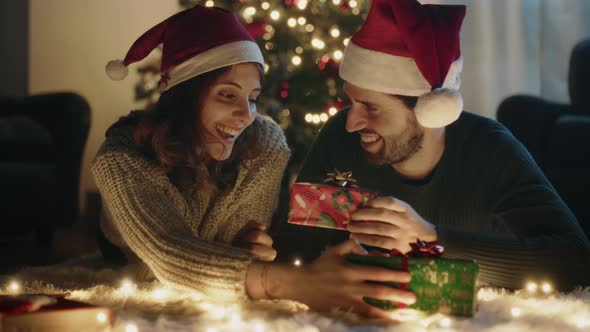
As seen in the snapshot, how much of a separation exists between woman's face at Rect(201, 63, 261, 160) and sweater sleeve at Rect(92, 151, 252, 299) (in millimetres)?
148

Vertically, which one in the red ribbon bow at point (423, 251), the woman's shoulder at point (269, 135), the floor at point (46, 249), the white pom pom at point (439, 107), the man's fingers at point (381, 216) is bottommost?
the floor at point (46, 249)

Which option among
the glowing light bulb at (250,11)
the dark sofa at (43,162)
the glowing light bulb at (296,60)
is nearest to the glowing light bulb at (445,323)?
the glowing light bulb at (296,60)

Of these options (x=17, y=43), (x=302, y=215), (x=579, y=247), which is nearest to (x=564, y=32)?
(x=579, y=247)

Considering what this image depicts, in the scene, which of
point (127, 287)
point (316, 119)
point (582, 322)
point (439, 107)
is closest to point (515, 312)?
point (582, 322)

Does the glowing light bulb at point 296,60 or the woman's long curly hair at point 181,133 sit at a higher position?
the glowing light bulb at point 296,60

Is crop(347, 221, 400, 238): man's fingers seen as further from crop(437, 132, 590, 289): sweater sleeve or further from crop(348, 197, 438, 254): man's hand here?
crop(437, 132, 590, 289): sweater sleeve

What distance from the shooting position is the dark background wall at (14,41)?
444cm

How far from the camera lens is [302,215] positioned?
4.80ft

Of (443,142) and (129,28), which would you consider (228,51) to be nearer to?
(443,142)

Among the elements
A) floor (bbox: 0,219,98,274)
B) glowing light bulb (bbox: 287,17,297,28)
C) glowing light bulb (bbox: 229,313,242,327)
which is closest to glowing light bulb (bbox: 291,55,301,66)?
glowing light bulb (bbox: 287,17,297,28)

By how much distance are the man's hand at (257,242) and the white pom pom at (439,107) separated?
42 centimetres

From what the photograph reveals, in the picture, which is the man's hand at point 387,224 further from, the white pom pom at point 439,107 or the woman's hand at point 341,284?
the white pom pom at point 439,107

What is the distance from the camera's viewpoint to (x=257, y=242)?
1603 millimetres

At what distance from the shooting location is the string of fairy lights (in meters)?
1.30
